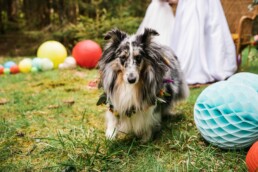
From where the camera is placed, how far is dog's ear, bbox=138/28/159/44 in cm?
235

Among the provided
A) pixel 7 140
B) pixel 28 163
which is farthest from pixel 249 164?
pixel 7 140

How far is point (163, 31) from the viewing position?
195 inches

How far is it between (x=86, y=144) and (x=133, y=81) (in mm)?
645

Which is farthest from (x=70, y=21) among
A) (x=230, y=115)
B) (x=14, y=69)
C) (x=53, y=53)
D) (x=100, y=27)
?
(x=230, y=115)

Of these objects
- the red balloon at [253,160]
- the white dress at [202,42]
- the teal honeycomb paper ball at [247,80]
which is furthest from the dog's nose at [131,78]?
the white dress at [202,42]

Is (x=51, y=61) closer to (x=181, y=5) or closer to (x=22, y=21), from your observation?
(x=181, y=5)

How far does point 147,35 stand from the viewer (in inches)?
93.1

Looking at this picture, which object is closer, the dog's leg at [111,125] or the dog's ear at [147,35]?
the dog's ear at [147,35]

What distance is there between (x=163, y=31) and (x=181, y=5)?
52 centimetres

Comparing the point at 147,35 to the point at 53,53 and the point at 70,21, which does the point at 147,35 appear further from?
the point at 70,21

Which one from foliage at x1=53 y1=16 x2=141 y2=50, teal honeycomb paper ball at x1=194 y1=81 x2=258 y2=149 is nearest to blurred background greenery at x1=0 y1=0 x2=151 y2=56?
foliage at x1=53 y1=16 x2=141 y2=50

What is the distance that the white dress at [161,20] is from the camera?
16.0 ft

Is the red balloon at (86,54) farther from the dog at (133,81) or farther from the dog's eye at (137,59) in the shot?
the dog's eye at (137,59)

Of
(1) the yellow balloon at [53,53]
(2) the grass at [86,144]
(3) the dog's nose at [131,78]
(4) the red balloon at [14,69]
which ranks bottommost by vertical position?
(4) the red balloon at [14,69]
